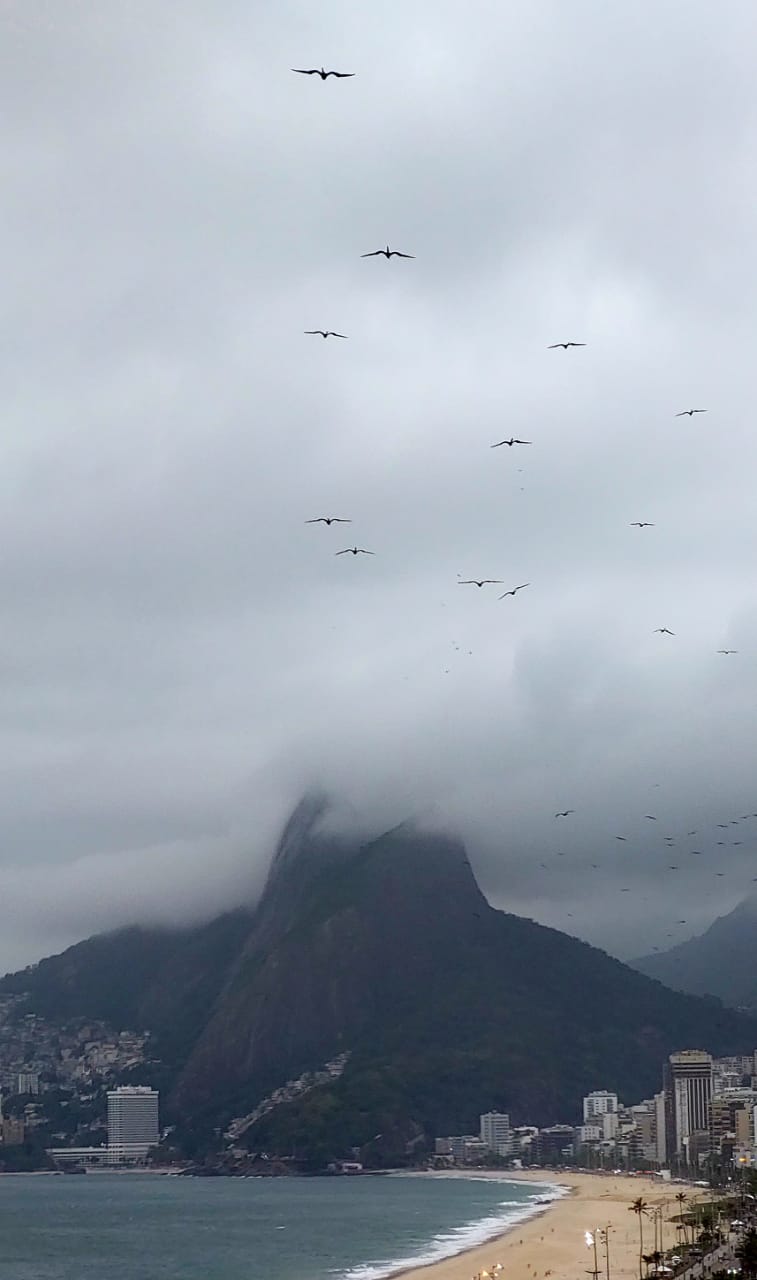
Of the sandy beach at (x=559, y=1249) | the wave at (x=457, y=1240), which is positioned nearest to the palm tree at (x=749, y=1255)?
the sandy beach at (x=559, y=1249)

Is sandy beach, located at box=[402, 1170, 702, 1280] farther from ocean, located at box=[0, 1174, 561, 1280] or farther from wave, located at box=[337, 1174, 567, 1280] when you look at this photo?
ocean, located at box=[0, 1174, 561, 1280]

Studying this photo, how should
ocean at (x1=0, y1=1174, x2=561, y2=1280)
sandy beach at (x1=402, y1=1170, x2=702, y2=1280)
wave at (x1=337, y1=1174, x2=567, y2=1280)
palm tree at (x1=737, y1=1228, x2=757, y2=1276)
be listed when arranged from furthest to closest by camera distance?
ocean at (x1=0, y1=1174, x2=561, y2=1280), wave at (x1=337, y1=1174, x2=567, y2=1280), sandy beach at (x1=402, y1=1170, x2=702, y2=1280), palm tree at (x1=737, y1=1228, x2=757, y2=1276)

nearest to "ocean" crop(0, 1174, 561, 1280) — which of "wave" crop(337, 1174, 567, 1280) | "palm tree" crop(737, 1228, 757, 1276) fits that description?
"wave" crop(337, 1174, 567, 1280)

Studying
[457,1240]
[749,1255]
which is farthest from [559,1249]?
[749,1255]

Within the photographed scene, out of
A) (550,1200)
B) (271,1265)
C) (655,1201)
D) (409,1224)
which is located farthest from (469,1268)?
(550,1200)

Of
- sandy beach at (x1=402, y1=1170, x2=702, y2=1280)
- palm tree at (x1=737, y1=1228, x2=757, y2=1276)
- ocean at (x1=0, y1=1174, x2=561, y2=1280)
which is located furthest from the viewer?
ocean at (x1=0, y1=1174, x2=561, y2=1280)

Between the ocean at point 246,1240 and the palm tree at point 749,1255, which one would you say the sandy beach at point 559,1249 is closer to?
the ocean at point 246,1240

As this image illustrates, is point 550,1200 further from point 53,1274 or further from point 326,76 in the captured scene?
point 326,76

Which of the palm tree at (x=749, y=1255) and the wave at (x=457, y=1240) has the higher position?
the palm tree at (x=749, y=1255)

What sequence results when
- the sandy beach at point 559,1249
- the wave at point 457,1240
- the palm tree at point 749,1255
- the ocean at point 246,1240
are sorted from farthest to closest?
the ocean at point 246,1240 < the wave at point 457,1240 < the sandy beach at point 559,1249 < the palm tree at point 749,1255
